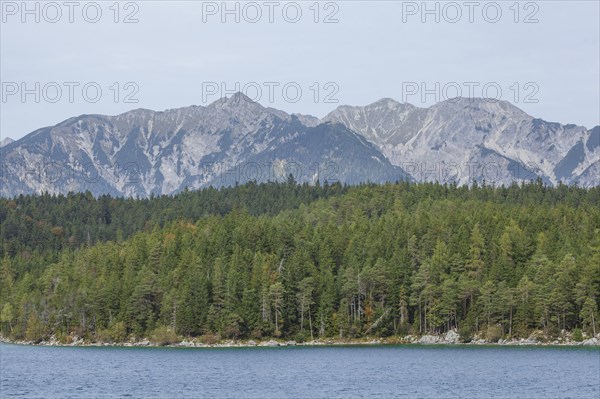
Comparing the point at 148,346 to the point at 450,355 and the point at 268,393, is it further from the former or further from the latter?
the point at 268,393

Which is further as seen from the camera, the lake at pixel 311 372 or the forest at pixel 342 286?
the forest at pixel 342 286

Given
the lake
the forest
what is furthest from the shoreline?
the lake

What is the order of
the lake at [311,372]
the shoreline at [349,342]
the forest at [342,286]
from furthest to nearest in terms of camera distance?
the forest at [342,286]
the shoreline at [349,342]
the lake at [311,372]

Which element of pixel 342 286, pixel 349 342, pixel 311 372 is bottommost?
pixel 311 372

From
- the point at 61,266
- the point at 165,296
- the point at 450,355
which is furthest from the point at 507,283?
the point at 61,266

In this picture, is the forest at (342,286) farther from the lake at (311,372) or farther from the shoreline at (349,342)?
the lake at (311,372)

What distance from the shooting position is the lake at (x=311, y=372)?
81.1 meters

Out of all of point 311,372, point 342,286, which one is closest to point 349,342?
point 342,286

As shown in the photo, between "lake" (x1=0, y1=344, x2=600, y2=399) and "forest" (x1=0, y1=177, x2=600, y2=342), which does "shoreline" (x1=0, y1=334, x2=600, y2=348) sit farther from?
"lake" (x1=0, y1=344, x2=600, y2=399)

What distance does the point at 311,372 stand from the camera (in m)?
96.1

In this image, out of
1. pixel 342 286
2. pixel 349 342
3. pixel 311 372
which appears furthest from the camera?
pixel 342 286

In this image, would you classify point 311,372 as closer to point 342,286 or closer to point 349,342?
point 349,342

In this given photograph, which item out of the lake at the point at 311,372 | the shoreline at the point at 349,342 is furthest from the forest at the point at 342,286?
the lake at the point at 311,372

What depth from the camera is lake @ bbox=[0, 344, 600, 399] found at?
8106 cm
